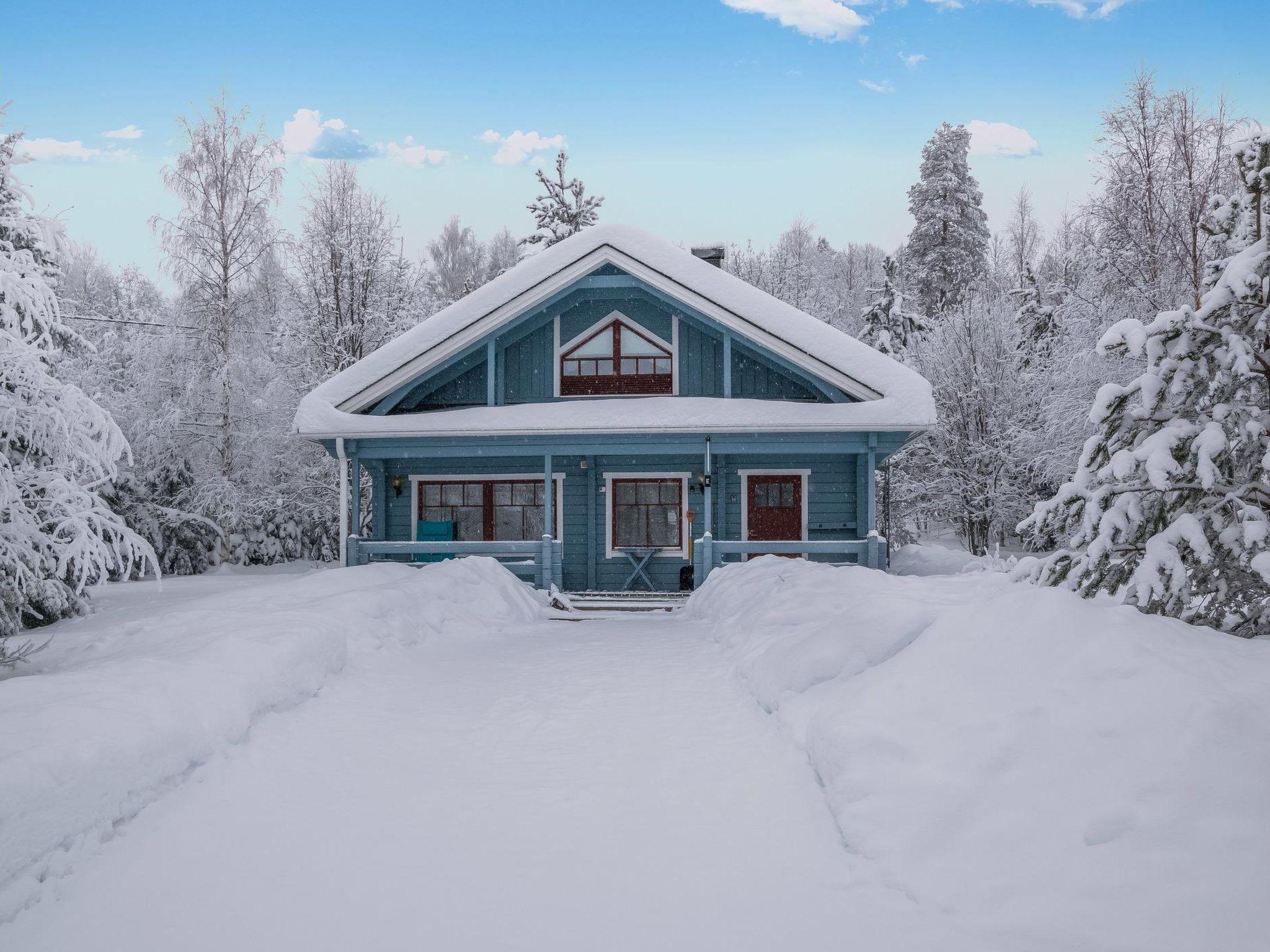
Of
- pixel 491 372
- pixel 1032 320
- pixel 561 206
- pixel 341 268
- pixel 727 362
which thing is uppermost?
pixel 561 206

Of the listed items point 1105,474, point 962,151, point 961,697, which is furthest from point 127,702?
point 962,151


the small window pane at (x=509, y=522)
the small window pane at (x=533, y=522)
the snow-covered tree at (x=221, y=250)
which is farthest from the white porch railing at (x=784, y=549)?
the snow-covered tree at (x=221, y=250)

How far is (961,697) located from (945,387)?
66.3ft

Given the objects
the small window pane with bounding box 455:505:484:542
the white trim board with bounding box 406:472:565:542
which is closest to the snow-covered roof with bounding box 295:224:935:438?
the white trim board with bounding box 406:472:565:542

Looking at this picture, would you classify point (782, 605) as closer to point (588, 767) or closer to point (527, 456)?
point (588, 767)

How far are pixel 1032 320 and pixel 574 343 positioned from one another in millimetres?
21016

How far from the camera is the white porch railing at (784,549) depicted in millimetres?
11938

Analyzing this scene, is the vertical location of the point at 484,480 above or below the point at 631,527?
above

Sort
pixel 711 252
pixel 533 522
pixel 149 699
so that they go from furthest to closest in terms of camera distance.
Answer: pixel 711 252
pixel 533 522
pixel 149 699

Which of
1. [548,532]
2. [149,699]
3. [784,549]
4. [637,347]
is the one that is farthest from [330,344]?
[149,699]

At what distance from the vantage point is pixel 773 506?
1425cm

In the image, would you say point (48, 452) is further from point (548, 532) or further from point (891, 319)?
point (891, 319)

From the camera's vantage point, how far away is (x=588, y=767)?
167 inches

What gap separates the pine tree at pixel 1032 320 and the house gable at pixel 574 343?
44.7 ft
